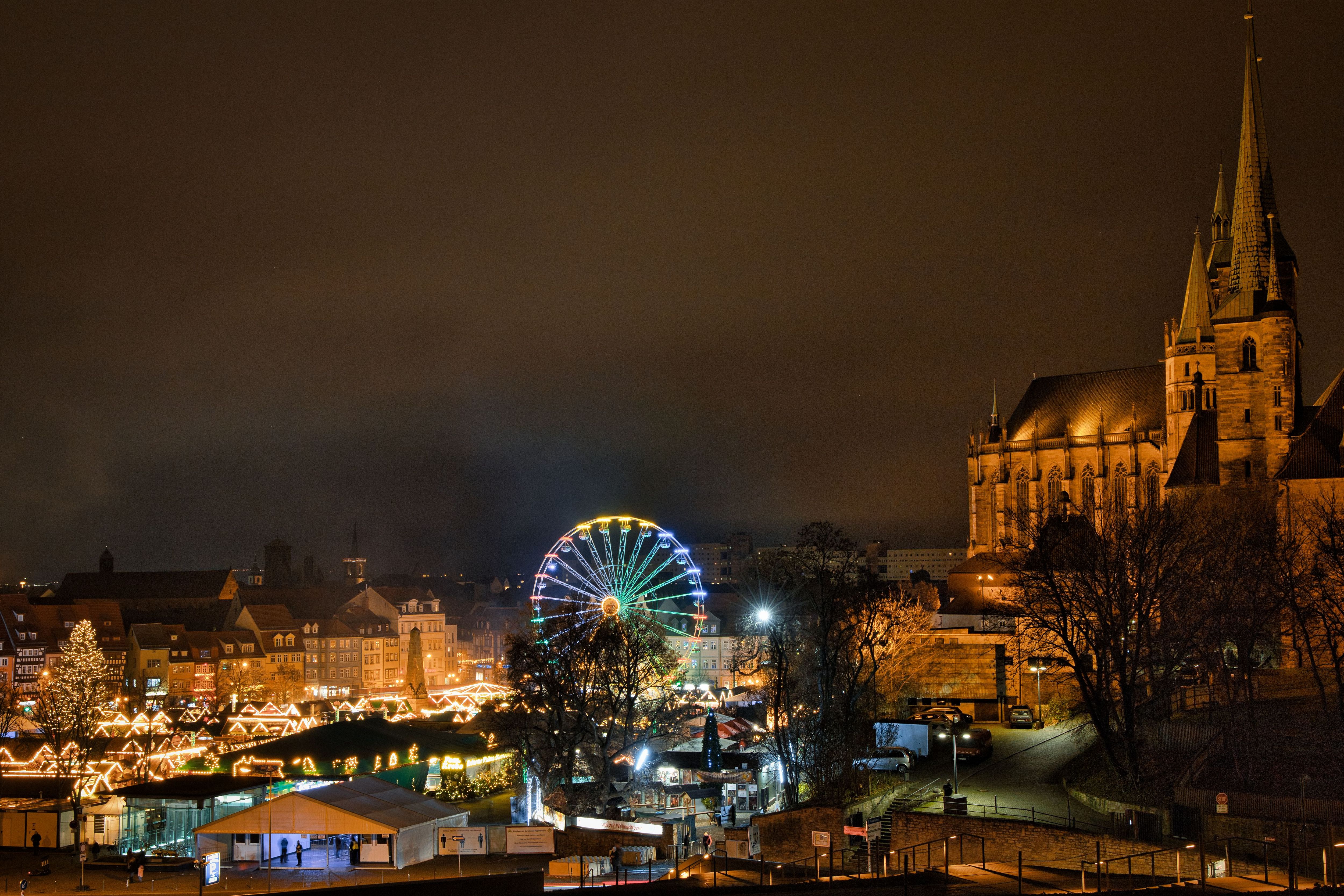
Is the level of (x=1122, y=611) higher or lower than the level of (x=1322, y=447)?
lower

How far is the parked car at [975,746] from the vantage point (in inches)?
1697

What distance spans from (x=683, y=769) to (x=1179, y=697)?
1995 centimetres

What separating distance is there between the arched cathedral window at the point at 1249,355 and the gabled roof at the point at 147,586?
358ft

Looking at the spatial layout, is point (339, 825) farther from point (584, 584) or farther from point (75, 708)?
point (75, 708)

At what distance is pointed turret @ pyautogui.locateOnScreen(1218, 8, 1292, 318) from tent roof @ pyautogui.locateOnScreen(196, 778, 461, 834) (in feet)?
181

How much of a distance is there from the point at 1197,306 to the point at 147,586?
112 meters

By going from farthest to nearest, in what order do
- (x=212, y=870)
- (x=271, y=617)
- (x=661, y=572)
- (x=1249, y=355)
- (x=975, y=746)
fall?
(x=271, y=617) < (x=1249, y=355) < (x=661, y=572) < (x=975, y=746) < (x=212, y=870)

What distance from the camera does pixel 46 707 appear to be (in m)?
69.4

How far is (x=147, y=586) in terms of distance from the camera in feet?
440

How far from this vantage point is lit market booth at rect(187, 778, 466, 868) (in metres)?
33.9

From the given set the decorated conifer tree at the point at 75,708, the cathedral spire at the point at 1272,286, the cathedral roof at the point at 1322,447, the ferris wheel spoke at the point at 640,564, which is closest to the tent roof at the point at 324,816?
the decorated conifer tree at the point at 75,708

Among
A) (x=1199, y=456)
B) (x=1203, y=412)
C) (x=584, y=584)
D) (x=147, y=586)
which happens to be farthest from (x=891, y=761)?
(x=147, y=586)


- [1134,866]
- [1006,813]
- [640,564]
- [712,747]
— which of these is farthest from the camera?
[640,564]

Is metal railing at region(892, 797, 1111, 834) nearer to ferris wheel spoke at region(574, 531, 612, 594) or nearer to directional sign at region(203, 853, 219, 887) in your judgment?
directional sign at region(203, 853, 219, 887)
